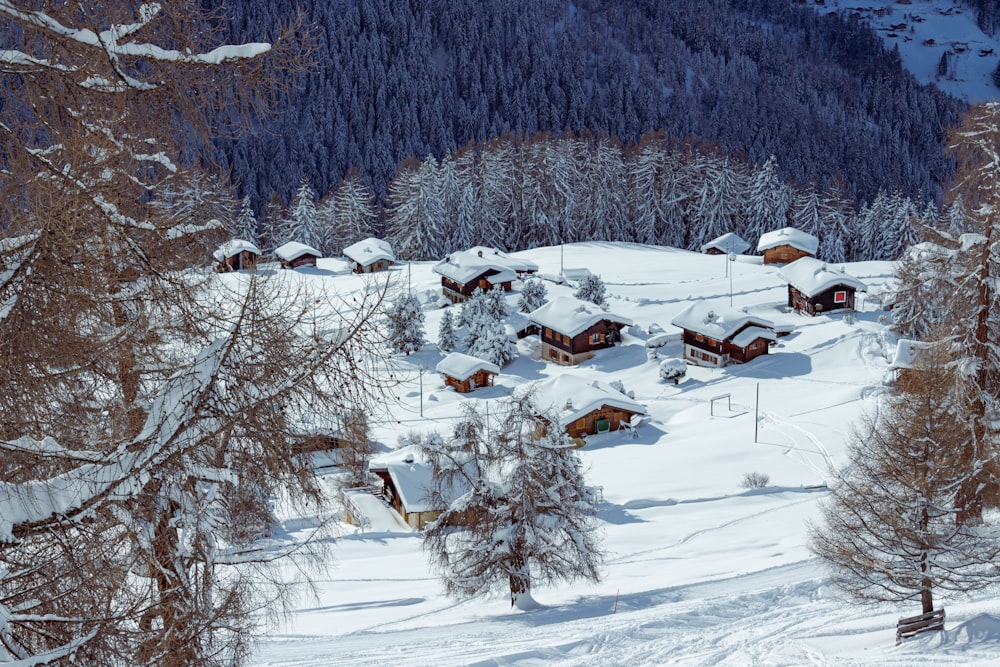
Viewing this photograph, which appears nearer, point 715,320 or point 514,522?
point 514,522

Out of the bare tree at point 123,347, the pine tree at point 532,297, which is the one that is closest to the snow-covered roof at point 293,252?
the pine tree at point 532,297

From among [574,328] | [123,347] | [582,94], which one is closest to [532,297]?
[574,328]

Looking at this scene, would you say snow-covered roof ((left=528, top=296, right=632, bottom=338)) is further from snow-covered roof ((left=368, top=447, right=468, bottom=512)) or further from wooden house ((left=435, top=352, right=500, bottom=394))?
snow-covered roof ((left=368, top=447, right=468, bottom=512))

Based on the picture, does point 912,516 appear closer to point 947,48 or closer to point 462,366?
point 462,366

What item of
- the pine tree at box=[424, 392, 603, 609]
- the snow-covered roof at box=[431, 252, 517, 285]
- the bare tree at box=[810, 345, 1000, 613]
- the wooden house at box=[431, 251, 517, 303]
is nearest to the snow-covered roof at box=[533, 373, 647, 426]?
the wooden house at box=[431, 251, 517, 303]

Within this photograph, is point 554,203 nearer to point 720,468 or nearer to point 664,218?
point 664,218

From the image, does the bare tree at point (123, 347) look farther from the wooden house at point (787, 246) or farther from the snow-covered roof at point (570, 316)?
the wooden house at point (787, 246)

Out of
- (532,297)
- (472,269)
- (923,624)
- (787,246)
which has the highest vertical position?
(923,624)

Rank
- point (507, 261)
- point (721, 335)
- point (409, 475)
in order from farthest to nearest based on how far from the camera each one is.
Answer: point (507, 261), point (721, 335), point (409, 475)
